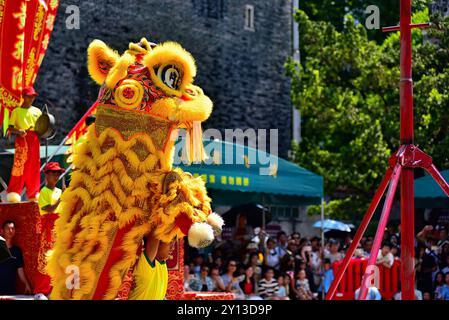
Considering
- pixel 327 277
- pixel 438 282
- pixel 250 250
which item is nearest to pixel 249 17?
pixel 250 250

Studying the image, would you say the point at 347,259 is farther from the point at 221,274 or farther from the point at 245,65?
the point at 245,65

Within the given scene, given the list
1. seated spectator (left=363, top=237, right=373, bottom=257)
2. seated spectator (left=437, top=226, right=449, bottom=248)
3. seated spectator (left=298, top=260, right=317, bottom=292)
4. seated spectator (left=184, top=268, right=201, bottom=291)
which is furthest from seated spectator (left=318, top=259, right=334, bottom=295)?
seated spectator (left=184, top=268, right=201, bottom=291)

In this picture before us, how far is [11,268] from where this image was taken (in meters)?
7.65

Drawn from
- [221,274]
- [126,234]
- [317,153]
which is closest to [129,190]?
[126,234]

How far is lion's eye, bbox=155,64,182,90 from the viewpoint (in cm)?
586

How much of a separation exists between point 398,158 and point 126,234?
1.75 meters

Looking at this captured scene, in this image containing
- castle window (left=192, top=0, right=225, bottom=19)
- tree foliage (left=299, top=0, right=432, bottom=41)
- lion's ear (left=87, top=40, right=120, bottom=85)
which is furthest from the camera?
tree foliage (left=299, top=0, right=432, bottom=41)

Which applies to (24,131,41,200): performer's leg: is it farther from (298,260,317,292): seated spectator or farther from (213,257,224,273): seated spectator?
(298,260,317,292): seated spectator

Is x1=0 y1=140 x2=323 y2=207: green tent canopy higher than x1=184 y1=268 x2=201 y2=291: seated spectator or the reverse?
higher

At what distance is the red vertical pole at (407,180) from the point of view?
498 cm

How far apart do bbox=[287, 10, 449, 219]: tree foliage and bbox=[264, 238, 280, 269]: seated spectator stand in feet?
9.30

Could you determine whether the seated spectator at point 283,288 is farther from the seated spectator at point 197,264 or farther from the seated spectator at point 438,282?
the seated spectator at point 438,282

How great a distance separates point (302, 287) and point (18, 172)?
506 centimetres

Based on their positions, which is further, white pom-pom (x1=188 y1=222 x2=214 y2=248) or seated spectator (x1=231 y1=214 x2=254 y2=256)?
seated spectator (x1=231 y1=214 x2=254 y2=256)
